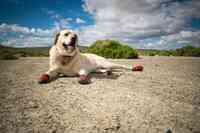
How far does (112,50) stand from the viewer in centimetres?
1227

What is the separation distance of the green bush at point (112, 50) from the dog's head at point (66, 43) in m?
8.62

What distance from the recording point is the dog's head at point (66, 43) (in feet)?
11.2

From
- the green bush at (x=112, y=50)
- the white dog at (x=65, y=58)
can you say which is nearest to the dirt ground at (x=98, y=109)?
the white dog at (x=65, y=58)

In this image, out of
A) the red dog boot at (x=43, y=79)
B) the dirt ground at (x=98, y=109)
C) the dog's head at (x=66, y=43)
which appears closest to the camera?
the dirt ground at (x=98, y=109)

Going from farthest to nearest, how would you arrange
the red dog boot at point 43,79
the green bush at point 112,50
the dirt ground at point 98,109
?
the green bush at point 112,50, the red dog boot at point 43,79, the dirt ground at point 98,109

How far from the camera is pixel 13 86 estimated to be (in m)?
3.00

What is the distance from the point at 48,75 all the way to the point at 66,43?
87 centimetres

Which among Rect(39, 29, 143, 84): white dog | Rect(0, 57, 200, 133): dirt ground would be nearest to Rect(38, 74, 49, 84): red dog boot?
Rect(39, 29, 143, 84): white dog

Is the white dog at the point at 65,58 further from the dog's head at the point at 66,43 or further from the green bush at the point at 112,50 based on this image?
the green bush at the point at 112,50

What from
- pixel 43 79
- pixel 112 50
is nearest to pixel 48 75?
pixel 43 79

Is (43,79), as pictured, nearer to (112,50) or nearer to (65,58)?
(65,58)

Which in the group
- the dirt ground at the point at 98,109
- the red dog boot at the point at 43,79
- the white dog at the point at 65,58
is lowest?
the dirt ground at the point at 98,109

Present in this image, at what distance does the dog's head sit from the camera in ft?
11.2

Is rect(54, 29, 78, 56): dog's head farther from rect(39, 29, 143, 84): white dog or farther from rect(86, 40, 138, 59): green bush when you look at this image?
rect(86, 40, 138, 59): green bush
